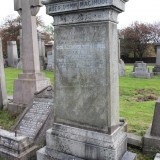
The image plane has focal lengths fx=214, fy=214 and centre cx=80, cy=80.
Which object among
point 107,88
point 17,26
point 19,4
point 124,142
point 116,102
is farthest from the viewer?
point 17,26

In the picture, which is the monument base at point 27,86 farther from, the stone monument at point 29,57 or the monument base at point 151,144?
the monument base at point 151,144

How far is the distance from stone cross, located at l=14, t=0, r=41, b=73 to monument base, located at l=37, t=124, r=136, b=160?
3382 mm

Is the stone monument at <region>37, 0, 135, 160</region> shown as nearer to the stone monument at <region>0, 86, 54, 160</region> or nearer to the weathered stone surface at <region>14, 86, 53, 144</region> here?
the stone monument at <region>0, 86, 54, 160</region>

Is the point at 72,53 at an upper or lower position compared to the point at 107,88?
upper

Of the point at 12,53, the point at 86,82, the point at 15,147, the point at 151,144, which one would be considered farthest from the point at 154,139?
the point at 12,53

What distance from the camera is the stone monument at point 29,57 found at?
6.34m

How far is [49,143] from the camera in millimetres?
3619

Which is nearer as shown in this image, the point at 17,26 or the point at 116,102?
the point at 116,102

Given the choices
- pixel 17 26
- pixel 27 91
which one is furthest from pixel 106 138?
pixel 17 26

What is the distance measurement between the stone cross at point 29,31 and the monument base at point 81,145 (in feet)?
11.1

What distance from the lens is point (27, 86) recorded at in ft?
21.2

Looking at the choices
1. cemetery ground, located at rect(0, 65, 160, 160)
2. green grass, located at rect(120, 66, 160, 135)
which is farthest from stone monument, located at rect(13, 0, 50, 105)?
green grass, located at rect(120, 66, 160, 135)

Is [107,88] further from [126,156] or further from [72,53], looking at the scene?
[126,156]

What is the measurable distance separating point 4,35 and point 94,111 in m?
32.3
